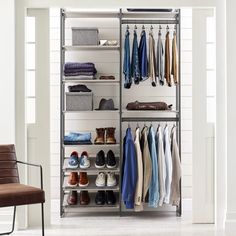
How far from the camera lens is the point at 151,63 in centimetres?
570

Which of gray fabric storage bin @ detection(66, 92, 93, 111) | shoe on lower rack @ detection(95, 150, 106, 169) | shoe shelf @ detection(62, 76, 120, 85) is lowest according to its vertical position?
shoe on lower rack @ detection(95, 150, 106, 169)

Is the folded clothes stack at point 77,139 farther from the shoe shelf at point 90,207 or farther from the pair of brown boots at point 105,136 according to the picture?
the shoe shelf at point 90,207

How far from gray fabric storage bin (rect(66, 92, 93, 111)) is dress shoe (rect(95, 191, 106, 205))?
0.96 m

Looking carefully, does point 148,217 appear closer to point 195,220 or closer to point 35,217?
point 195,220

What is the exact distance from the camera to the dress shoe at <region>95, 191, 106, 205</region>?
18.7 ft

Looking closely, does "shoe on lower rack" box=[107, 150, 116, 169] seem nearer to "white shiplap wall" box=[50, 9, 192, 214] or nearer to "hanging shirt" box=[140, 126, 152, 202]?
"hanging shirt" box=[140, 126, 152, 202]

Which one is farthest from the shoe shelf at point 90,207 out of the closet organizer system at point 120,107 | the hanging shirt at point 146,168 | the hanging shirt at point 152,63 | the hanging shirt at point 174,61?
the hanging shirt at point 174,61

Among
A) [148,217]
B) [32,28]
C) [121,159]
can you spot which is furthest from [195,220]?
[32,28]

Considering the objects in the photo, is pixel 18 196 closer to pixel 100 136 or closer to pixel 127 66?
pixel 100 136

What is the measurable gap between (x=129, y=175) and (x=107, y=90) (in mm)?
1170

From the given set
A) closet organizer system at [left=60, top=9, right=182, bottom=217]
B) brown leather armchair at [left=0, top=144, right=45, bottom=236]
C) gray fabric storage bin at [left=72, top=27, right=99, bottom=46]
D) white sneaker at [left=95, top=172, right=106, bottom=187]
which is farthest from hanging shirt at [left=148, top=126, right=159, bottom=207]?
brown leather armchair at [left=0, top=144, right=45, bottom=236]

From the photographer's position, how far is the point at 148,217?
5559mm

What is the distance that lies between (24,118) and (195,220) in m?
1.96

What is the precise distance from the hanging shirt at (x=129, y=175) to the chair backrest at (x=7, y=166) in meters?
1.50
